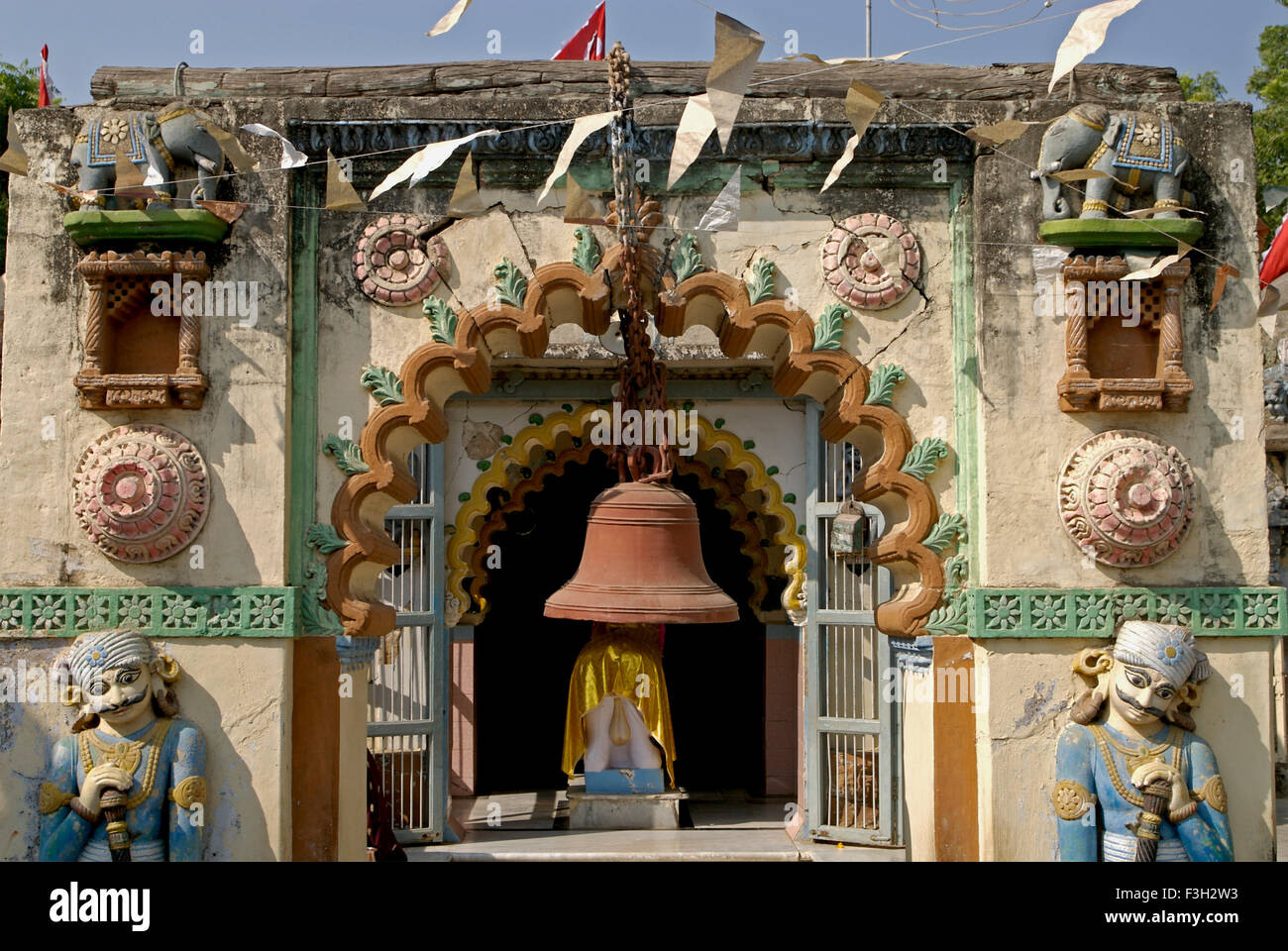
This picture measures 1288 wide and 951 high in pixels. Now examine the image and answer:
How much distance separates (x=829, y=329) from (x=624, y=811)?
4.82m

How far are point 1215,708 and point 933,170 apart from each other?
2.42m

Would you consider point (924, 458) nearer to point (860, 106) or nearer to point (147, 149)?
point (860, 106)

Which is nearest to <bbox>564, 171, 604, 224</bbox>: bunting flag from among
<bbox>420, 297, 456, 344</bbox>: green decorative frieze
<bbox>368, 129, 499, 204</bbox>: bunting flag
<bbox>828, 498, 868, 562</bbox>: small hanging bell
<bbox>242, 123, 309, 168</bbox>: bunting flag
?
<bbox>368, 129, 499, 204</bbox>: bunting flag

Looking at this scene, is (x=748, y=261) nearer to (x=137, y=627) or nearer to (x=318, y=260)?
(x=318, y=260)

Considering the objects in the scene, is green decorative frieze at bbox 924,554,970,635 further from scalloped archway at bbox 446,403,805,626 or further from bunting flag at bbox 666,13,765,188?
scalloped archway at bbox 446,403,805,626

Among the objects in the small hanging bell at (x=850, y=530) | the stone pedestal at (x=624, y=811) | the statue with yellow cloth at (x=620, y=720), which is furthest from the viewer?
the statue with yellow cloth at (x=620, y=720)

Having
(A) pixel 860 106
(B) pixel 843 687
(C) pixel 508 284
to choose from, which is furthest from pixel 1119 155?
(B) pixel 843 687

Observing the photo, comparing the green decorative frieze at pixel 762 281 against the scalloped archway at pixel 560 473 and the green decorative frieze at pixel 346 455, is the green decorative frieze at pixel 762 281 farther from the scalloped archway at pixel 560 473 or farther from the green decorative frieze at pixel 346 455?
the scalloped archway at pixel 560 473

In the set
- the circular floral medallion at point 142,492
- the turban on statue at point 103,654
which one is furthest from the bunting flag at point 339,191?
the turban on statue at point 103,654

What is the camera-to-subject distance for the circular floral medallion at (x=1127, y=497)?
197 inches

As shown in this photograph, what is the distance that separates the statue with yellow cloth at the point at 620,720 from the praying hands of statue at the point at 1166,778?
4.58 m

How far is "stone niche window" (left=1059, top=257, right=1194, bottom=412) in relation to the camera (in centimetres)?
507

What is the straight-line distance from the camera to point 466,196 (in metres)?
4.90

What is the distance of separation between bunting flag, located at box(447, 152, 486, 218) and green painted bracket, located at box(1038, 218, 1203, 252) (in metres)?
2.23
